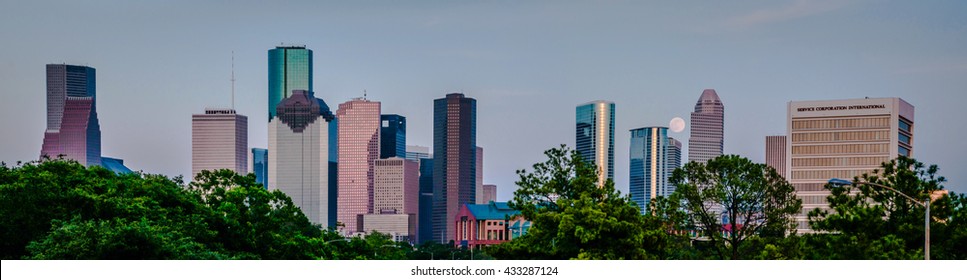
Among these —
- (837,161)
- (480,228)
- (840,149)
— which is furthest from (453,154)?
(480,228)

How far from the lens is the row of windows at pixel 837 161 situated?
14775 cm

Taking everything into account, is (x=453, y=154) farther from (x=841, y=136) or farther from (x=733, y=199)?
(x=841, y=136)

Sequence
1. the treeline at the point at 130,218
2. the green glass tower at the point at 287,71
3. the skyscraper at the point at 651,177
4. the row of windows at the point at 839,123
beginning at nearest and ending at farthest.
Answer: the treeline at the point at 130,218
the green glass tower at the point at 287,71
the skyscraper at the point at 651,177
the row of windows at the point at 839,123

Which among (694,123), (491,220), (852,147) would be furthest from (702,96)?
(491,220)

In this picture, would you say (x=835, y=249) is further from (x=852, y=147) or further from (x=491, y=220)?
(x=491, y=220)

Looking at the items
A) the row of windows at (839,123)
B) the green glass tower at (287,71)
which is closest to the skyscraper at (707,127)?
the green glass tower at (287,71)

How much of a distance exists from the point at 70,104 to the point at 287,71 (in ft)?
46.6

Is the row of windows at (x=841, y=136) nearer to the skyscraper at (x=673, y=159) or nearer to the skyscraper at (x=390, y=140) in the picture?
the skyscraper at (x=390, y=140)

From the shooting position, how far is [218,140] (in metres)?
38.2

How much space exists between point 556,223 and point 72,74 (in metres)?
16.1

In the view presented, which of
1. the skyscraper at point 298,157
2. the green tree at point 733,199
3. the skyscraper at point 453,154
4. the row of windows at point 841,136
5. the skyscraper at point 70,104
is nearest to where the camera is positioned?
the skyscraper at point 70,104

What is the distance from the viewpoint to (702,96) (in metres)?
→ 30.4

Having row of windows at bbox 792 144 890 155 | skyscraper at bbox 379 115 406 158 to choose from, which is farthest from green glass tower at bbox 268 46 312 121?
row of windows at bbox 792 144 890 155

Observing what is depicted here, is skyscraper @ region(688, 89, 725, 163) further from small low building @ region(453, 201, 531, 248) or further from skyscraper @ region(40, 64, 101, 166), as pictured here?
small low building @ region(453, 201, 531, 248)
